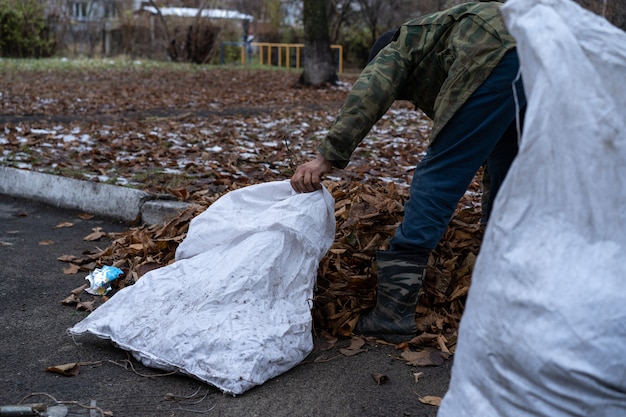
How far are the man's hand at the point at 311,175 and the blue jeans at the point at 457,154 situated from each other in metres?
0.37

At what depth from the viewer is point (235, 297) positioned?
280cm

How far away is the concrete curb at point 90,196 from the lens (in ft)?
15.8

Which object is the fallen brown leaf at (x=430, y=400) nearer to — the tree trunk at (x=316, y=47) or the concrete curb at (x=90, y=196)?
the concrete curb at (x=90, y=196)

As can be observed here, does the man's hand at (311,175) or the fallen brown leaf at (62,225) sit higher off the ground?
the man's hand at (311,175)

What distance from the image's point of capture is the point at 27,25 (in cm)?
2547

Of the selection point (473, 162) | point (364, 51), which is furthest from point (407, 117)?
point (364, 51)

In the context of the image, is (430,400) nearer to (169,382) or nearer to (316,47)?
(169,382)

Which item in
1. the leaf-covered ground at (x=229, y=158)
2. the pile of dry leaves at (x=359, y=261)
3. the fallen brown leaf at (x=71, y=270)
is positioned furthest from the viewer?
the fallen brown leaf at (x=71, y=270)

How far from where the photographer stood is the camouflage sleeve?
2.81 metres

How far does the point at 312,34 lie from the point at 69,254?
1193 cm

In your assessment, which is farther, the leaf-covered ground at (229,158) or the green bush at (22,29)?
the green bush at (22,29)

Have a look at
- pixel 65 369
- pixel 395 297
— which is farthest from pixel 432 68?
pixel 65 369

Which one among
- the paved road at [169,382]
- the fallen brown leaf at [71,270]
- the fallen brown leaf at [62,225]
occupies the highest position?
Answer: the fallen brown leaf at [62,225]

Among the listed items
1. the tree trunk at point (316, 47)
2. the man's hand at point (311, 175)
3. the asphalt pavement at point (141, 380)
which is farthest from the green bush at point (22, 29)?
the man's hand at point (311, 175)
